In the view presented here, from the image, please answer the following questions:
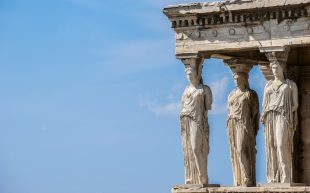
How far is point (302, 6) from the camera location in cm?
4069

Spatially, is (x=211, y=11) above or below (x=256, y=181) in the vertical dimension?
above

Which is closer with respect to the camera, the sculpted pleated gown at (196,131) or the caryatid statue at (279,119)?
the caryatid statue at (279,119)

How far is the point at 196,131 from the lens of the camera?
4225 centimetres

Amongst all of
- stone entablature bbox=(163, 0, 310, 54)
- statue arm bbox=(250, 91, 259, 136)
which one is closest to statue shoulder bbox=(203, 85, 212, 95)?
stone entablature bbox=(163, 0, 310, 54)

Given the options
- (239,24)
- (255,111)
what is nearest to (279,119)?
(239,24)

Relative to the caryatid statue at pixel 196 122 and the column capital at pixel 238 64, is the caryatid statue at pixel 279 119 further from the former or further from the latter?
the column capital at pixel 238 64

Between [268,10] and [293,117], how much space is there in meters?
2.73

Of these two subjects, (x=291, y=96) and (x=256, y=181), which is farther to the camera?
(x=256, y=181)

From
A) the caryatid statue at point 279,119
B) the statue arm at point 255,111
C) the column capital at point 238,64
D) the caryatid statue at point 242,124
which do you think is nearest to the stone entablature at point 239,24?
the caryatid statue at point 279,119

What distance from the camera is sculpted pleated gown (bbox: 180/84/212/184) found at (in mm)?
42281

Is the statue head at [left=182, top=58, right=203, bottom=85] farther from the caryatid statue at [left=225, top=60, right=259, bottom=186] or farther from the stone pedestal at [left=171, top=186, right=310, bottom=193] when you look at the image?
the stone pedestal at [left=171, top=186, right=310, bottom=193]

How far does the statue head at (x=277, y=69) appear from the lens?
136ft

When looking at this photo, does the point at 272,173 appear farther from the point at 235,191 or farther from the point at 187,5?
the point at 187,5

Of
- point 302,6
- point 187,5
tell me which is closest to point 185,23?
point 187,5
